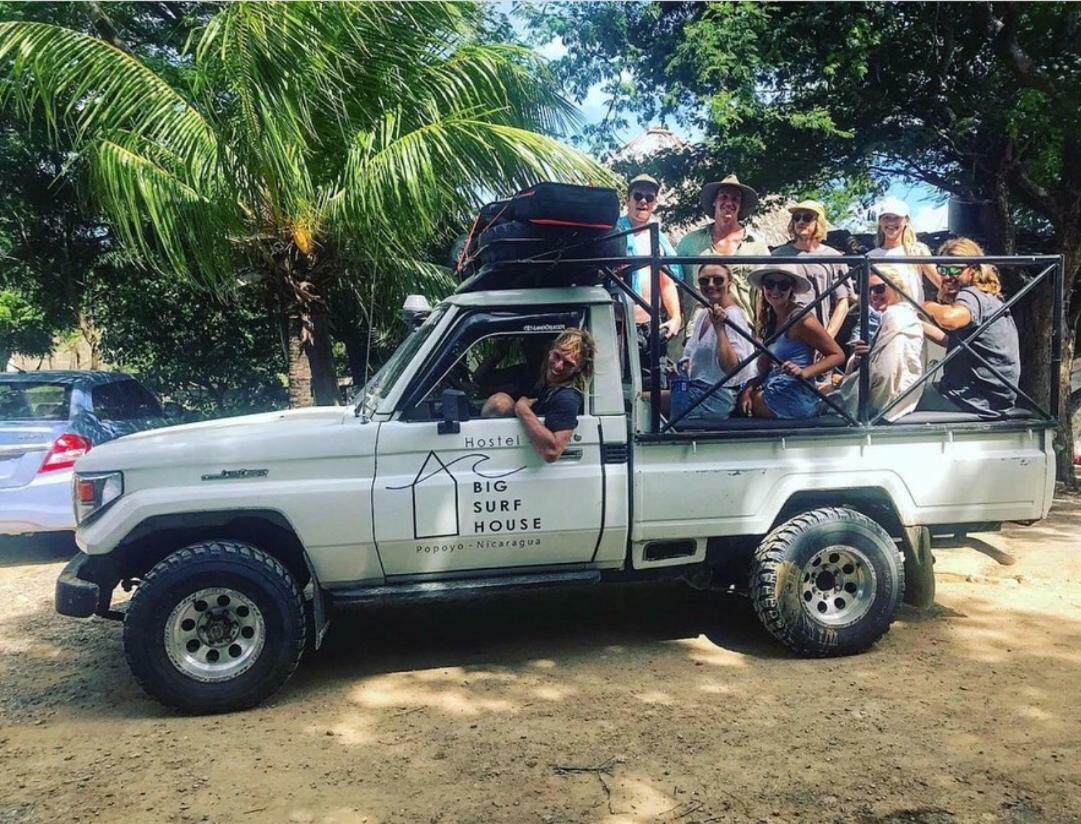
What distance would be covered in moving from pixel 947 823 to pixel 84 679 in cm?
423

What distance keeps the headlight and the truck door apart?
4.09 ft

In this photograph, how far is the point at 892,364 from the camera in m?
5.08

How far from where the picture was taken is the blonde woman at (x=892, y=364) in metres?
5.06

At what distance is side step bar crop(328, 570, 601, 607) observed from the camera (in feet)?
14.5

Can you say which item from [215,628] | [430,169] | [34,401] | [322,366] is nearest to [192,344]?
[322,366]

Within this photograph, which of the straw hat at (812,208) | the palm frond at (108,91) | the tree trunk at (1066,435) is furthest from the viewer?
the tree trunk at (1066,435)

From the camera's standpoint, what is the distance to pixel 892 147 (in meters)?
10.7

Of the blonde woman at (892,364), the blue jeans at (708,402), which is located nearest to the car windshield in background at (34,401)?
the blue jeans at (708,402)

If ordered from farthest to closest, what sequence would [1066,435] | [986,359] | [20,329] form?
[20,329] → [1066,435] → [986,359]

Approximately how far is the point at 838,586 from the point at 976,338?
1654 millimetres

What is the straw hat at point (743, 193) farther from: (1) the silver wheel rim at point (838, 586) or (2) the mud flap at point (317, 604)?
(2) the mud flap at point (317, 604)

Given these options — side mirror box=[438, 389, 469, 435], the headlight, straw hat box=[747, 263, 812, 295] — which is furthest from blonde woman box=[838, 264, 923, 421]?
the headlight

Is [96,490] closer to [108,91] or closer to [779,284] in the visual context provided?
[779,284]

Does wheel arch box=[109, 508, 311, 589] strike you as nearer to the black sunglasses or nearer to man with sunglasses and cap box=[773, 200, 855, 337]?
the black sunglasses
